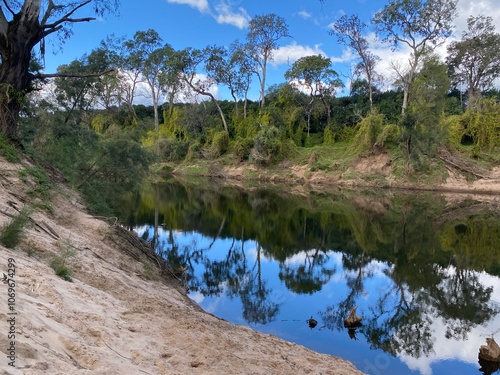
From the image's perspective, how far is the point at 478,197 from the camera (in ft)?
101

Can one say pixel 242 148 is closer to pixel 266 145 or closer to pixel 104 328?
pixel 266 145

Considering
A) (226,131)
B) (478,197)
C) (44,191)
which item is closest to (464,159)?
(478,197)

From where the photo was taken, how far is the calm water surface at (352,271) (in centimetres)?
898

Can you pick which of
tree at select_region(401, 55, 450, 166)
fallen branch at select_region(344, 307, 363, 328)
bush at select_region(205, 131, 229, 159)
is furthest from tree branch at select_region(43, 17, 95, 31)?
bush at select_region(205, 131, 229, 159)

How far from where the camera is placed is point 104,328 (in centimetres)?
455

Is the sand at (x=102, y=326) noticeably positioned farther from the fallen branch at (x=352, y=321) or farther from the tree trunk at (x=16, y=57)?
the tree trunk at (x=16, y=57)

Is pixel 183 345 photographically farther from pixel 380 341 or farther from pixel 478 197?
pixel 478 197

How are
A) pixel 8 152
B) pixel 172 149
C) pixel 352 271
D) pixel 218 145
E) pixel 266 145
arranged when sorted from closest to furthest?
pixel 8 152, pixel 352 271, pixel 266 145, pixel 218 145, pixel 172 149

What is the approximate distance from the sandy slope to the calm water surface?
2128mm

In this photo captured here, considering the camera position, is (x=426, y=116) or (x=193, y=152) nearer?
(x=426, y=116)

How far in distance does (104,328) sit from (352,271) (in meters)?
11.0

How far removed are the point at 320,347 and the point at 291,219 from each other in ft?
47.8

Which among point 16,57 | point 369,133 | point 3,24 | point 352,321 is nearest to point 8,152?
point 16,57

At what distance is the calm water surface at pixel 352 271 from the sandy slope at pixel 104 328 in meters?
2.13
